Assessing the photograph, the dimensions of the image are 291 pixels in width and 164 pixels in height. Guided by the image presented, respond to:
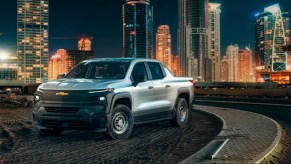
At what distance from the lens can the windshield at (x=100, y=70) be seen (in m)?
10.5

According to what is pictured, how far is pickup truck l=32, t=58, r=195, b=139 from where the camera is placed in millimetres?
9195

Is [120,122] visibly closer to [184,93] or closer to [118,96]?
[118,96]

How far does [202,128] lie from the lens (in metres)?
12.3

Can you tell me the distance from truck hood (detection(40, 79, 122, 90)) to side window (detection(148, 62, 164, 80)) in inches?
69.9

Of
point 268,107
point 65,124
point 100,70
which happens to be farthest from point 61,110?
point 268,107

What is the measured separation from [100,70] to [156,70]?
1.70 meters

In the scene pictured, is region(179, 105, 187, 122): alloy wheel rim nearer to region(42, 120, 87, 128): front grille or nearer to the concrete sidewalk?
the concrete sidewalk

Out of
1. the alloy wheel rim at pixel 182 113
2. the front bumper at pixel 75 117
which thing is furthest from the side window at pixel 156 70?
the front bumper at pixel 75 117

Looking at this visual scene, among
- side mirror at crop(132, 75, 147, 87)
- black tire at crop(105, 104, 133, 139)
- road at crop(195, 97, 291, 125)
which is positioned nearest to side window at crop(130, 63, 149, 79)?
side mirror at crop(132, 75, 147, 87)

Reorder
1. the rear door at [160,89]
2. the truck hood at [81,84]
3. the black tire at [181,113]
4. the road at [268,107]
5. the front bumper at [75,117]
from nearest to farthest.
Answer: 1. the front bumper at [75,117]
2. the truck hood at [81,84]
3. the rear door at [160,89]
4. the black tire at [181,113]
5. the road at [268,107]

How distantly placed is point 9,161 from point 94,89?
2.62 metres

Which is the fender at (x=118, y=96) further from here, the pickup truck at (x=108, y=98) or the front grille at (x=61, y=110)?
the front grille at (x=61, y=110)

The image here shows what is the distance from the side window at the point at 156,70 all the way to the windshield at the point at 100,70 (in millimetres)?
991

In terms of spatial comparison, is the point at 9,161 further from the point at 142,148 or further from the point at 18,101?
the point at 18,101
